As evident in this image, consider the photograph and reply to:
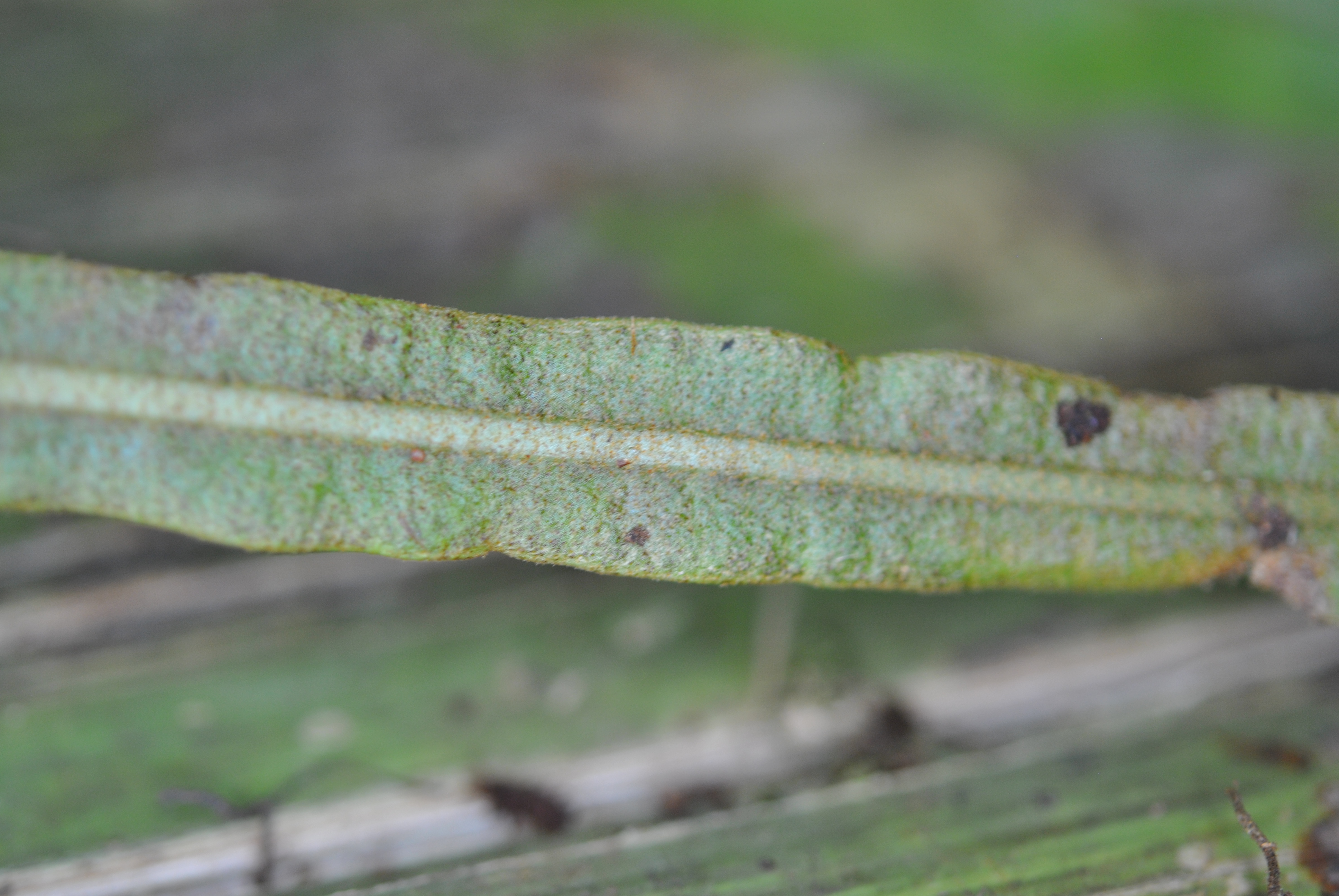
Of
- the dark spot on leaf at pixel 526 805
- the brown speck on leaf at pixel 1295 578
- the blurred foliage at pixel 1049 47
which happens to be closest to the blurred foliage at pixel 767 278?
the blurred foliage at pixel 1049 47

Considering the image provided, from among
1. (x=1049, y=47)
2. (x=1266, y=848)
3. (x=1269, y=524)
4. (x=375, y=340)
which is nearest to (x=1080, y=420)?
(x=1269, y=524)

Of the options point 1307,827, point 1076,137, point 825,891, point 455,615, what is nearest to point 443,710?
point 455,615

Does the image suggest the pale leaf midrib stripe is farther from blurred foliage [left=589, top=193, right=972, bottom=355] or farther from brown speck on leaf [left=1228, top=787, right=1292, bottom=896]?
blurred foliage [left=589, top=193, right=972, bottom=355]

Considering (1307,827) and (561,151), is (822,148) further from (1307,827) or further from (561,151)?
(1307,827)

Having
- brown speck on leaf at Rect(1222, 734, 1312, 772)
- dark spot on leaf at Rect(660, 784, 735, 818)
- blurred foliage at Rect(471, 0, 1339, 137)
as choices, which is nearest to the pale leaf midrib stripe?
brown speck on leaf at Rect(1222, 734, 1312, 772)

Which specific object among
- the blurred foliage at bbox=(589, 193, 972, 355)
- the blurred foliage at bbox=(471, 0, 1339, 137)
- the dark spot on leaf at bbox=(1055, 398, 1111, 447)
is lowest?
the dark spot on leaf at bbox=(1055, 398, 1111, 447)
